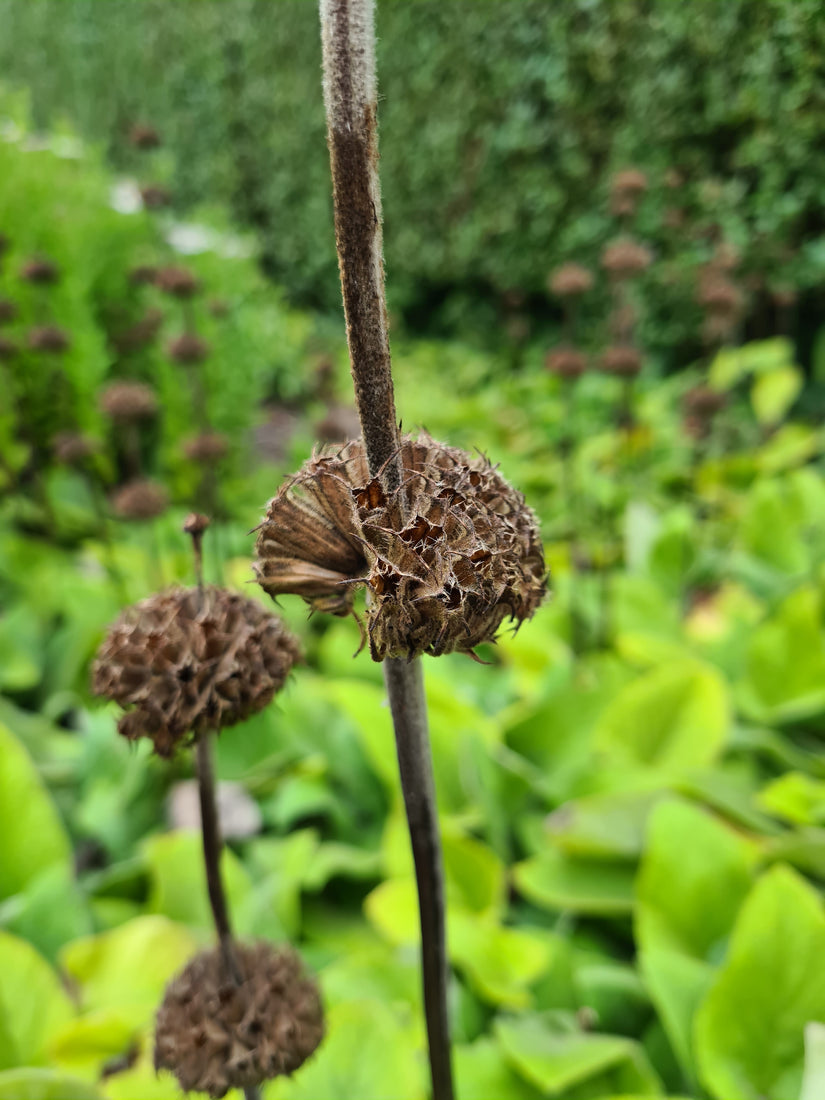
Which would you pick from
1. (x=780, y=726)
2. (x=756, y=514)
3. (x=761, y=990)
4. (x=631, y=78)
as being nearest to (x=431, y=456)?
(x=761, y=990)

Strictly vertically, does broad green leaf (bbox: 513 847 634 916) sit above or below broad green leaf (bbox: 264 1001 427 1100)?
above

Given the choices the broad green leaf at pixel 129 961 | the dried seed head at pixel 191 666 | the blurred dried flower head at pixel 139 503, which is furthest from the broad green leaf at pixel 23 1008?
the blurred dried flower head at pixel 139 503

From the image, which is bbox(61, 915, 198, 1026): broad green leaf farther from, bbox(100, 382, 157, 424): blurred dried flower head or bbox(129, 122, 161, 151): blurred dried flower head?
bbox(129, 122, 161, 151): blurred dried flower head

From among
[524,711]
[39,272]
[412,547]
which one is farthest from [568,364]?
[412,547]

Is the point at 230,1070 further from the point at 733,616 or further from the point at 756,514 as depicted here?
the point at 756,514

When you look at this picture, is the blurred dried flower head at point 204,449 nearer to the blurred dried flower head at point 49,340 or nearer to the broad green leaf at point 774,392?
the blurred dried flower head at point 49,340

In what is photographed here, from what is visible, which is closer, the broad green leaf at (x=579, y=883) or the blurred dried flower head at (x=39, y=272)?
the broad green leaf at (x=579, y=883)

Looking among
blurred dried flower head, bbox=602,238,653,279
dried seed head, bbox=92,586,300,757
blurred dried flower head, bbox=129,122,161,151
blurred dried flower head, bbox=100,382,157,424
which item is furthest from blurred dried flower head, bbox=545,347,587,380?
dried seed head, bbox=92,586,300,757
